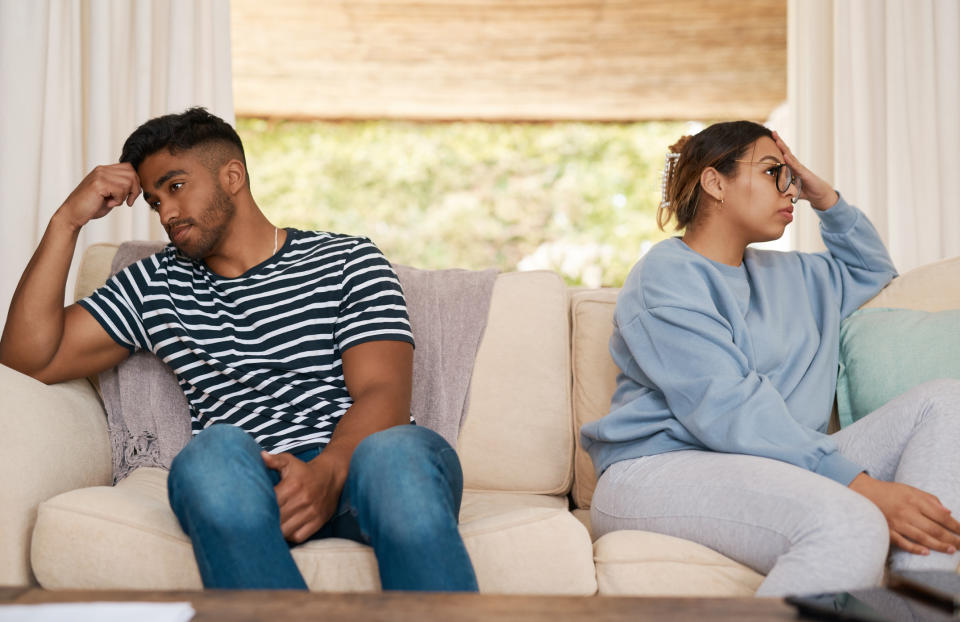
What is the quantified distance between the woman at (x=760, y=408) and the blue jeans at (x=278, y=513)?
0.42 metres

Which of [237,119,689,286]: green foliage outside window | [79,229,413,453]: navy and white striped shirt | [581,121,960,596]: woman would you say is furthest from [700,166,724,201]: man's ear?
[237,119,689,286]: green foliage outside window

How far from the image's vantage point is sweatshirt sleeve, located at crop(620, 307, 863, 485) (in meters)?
1.39

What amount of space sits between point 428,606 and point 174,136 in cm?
125

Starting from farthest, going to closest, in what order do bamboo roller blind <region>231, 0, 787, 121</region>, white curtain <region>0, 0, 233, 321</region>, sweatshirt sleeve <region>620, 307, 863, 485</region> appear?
bamboo roller blind <region>231, 0, 787, 121</region>
white curtain <region>0, 0, 233, 321</region>
sweatshirt sleeve <region>620, 307, 863, 485</region>

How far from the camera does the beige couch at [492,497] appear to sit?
4.10 feet

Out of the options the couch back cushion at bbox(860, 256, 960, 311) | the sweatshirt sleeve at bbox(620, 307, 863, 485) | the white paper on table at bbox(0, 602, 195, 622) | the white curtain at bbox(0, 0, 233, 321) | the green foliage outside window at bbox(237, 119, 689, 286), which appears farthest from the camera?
the green foliage outside window at bbox(237, 119, 689, 286)

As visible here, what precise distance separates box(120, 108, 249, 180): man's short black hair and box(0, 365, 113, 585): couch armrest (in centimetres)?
49

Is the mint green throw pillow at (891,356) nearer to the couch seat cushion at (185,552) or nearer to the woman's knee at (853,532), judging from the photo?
the woman's knee at (853,532)

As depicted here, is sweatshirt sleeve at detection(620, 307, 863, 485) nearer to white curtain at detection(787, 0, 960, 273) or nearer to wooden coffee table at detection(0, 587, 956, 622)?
wooden coffee table at detection(0, 587, 956, 622)

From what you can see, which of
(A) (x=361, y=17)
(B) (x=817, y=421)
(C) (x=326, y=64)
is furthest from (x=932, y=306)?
(C) (x=326, y=64)

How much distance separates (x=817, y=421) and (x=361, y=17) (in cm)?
395

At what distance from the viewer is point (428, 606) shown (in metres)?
0.77

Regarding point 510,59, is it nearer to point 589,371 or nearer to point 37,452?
point 589,371

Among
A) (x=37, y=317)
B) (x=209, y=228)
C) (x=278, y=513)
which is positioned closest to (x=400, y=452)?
(x=278, y=513)
